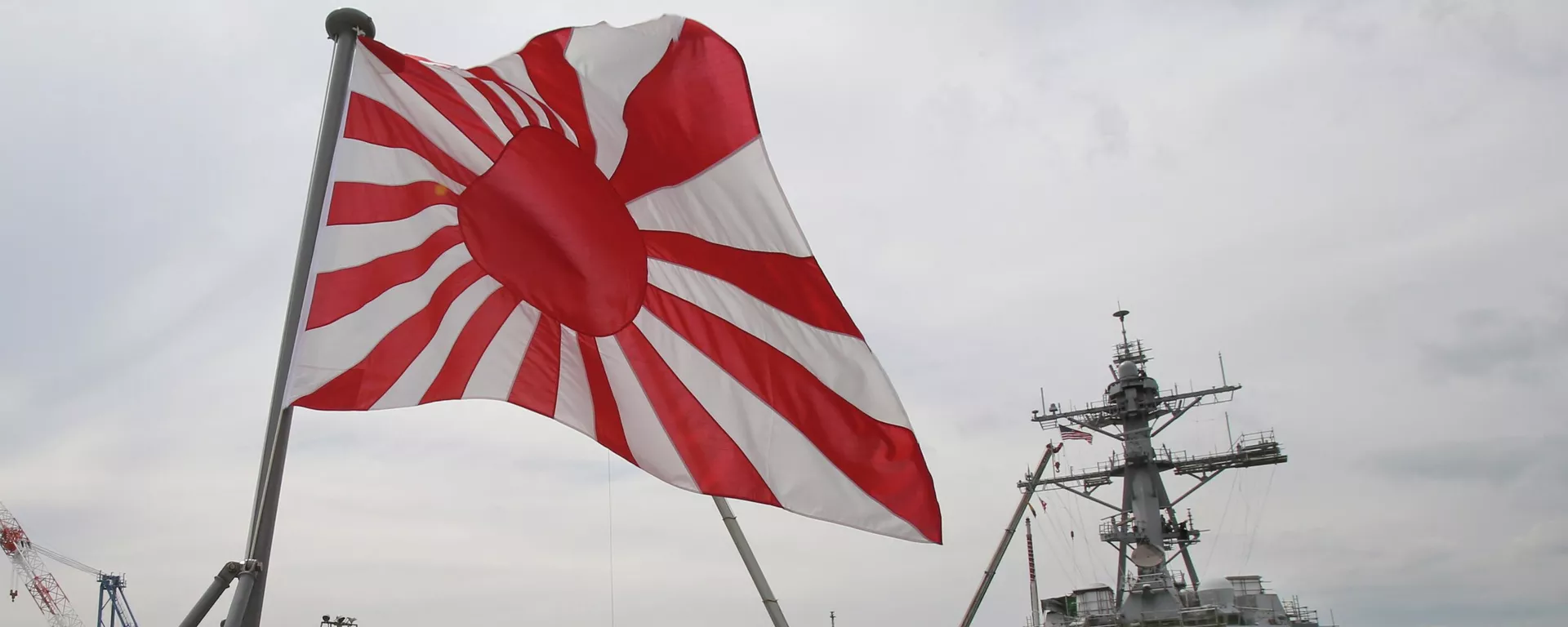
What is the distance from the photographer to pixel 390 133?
4676mm

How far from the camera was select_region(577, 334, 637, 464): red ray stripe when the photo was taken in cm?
543

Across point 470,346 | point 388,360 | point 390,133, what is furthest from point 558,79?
point 388,360

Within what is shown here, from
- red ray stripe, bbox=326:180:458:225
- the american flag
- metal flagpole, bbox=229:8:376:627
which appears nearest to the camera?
metal flagpole, bbox=229:8:376:627

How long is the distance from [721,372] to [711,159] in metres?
1.17

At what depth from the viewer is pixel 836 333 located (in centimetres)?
571

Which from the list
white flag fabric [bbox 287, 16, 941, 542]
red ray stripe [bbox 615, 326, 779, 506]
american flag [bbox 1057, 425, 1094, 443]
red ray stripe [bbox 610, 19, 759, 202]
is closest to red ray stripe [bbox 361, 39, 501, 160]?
white flag fabric [bbox 287, 16, 941, 542]

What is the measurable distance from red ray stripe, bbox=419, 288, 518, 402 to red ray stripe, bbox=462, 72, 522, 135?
83cm

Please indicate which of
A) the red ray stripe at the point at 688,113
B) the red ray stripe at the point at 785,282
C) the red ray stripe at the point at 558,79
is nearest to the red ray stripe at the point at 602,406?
the red ray stripe at the point at 785,282

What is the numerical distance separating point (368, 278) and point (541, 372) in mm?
1181

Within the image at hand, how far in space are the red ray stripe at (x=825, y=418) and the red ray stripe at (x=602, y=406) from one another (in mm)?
419

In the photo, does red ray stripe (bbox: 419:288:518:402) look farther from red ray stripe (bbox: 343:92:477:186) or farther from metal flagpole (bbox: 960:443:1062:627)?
metal flagpole (bbox: 960:443:1062:627)

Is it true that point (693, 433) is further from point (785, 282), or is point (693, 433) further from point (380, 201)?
point (380, 201)

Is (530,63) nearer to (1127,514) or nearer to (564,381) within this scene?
(564,381)

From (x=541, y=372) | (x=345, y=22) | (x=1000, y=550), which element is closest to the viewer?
(x=345, y=22)
